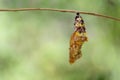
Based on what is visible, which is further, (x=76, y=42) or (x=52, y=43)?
(x=52, y=43)

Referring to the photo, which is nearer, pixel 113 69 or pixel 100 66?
pixel 113 69

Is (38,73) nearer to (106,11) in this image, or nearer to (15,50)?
(15,50)

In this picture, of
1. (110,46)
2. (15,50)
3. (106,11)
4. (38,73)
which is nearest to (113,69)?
(110,46)

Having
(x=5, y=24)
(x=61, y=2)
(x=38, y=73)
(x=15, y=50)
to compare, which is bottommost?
(x=38, y=73)

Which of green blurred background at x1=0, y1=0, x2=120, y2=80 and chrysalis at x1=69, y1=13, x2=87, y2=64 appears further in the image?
green blurred background at x1=0, y1=0, x2=120, y2=80

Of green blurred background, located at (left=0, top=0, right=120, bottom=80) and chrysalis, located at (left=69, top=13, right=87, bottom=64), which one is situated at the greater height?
green blurred background, located at (left=0, top=0, right=120, bottom=80)

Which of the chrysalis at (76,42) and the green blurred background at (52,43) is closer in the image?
the chrysalis at (76,42)

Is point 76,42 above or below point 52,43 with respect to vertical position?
below

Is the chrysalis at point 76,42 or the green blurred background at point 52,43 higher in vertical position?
the green blurred background at point 52,43
